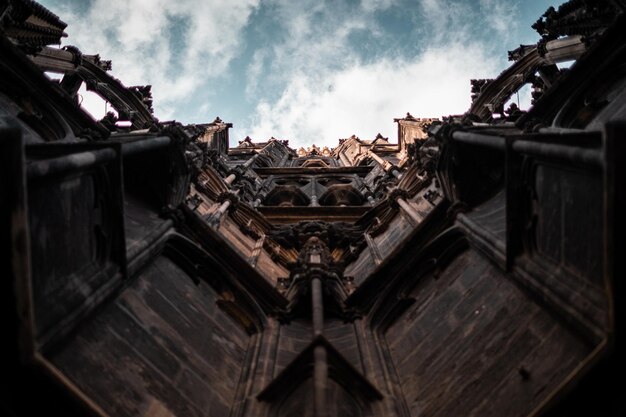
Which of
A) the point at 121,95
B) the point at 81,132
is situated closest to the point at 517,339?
the point at 81,132

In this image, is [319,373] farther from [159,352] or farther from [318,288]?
[318,288]

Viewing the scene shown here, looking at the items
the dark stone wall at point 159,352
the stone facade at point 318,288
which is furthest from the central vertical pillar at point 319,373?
the dark stone wall at point 159,352

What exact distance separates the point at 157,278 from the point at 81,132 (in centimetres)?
364

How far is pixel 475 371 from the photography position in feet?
23.3

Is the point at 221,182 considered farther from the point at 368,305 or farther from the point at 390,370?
the point at 390,370

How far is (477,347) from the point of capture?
7441 millimetres

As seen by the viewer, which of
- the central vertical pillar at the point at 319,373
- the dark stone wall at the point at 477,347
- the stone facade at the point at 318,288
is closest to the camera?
the stone facade at the point at 318,288

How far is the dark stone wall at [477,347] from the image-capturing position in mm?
6168

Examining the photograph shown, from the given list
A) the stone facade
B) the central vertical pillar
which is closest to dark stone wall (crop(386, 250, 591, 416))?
the stone facade

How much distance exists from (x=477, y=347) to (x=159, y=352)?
3620 millimetres

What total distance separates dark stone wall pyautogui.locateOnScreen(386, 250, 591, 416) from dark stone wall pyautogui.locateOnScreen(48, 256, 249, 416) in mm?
2304

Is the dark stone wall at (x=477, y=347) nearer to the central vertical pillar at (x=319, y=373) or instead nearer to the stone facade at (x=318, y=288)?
the stone facade at (x=318, y=288)

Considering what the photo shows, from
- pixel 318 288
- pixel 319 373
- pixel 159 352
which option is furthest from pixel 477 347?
pixel 159 352

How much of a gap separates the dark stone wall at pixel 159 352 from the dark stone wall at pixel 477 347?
2.30 m
